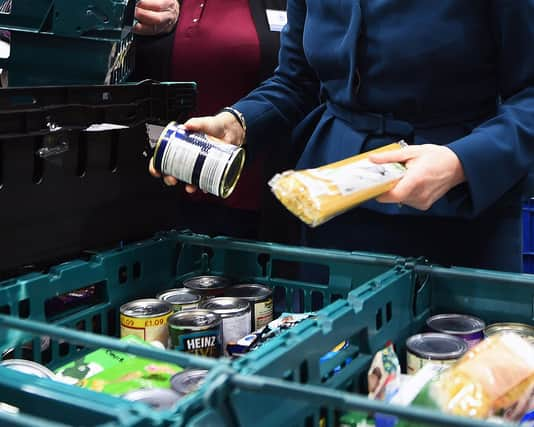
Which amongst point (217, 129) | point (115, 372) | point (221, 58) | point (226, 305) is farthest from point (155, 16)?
point (115, 372)

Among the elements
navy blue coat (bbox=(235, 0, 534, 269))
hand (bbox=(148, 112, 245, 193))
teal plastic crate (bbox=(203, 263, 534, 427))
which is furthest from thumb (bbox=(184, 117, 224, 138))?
teal plastic crate (bbox=(203, 263, 534, 427))

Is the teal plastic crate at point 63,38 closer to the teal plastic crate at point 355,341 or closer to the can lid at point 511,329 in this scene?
the teal plastic crate at point 355,341

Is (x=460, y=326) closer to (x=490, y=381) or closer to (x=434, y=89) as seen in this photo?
(x=490, y=381)

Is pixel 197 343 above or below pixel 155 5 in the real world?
below

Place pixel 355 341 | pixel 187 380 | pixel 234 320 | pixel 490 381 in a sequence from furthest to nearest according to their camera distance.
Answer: pixel 234 320 < pixel 355 341 < pixel 187 380 < pixel 490 381

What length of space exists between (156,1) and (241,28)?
26cm

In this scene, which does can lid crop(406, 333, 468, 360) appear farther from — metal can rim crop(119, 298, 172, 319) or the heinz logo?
metal can rim crop(119, 298, 172, 319)

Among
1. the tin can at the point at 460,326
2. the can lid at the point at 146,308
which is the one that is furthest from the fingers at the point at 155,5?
the tin can at the point at 460,326

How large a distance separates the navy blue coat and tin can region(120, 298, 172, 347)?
0.49 meters

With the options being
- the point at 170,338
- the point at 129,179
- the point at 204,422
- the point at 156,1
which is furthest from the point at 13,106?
the point at 156,1

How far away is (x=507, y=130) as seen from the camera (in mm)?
1420

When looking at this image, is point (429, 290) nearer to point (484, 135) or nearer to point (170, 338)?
point (484, 135)

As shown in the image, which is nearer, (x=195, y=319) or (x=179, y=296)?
(x=195, y=319)

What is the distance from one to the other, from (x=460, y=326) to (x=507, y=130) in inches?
14.5
